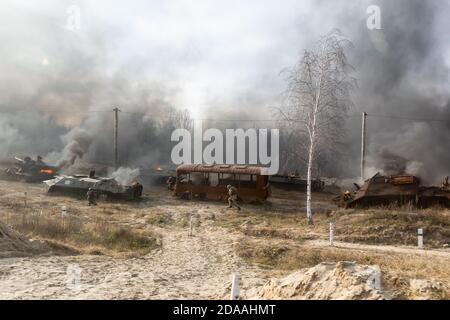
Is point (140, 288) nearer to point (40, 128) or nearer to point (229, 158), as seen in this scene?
point (229, 158)

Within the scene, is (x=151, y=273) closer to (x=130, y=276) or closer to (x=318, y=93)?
(x=130, y=276)

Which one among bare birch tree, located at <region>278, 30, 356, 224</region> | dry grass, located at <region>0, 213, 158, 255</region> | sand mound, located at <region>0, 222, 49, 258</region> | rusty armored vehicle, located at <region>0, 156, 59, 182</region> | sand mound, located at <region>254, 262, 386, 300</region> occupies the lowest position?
dry grass, located at <region>0, 213, 158, 255</region>

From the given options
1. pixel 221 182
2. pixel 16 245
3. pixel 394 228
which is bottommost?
pixel 394 228

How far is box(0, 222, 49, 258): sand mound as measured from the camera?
1103cm

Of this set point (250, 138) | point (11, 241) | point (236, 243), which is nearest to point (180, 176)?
point (236, 243)

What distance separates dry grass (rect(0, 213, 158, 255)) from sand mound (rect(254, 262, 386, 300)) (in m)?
6.74

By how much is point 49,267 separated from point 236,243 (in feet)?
23.0

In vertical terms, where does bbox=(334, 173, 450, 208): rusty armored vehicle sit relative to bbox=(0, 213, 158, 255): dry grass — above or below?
above

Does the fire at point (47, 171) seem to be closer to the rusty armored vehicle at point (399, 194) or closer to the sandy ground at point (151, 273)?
the sandy ground at point (151, 273)

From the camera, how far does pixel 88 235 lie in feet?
49.0

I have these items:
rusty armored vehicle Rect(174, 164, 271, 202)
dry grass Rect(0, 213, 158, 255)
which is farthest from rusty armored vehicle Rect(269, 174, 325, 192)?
dry grass Rect(0, 213, 158, 255)

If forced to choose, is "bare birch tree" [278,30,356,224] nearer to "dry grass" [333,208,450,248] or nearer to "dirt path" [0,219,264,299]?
"dry grass" [333,208,450,248]

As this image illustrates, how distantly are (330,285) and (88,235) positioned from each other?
10512 mm

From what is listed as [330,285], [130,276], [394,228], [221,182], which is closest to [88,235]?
[130,276]
